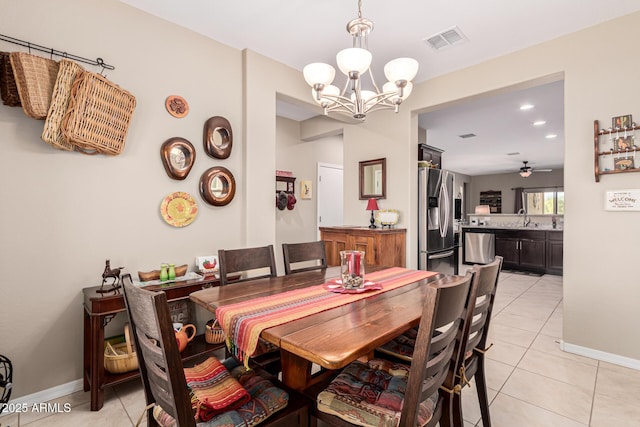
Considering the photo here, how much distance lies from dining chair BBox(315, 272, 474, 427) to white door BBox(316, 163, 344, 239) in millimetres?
4075

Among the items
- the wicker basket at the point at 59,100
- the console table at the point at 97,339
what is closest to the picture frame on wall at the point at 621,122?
the console table at the point at 97,339

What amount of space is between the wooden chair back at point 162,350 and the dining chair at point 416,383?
53cm

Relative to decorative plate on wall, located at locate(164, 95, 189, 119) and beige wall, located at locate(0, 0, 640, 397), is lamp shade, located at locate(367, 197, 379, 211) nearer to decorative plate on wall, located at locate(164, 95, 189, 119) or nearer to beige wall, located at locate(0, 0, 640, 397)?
beige wall, located at locate(0, 0, 640, 397)

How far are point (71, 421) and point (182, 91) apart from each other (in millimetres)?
2390

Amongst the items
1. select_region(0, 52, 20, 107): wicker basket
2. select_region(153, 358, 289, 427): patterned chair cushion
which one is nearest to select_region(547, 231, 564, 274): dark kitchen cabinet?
select_region(153, 358, 289, 427): patterned chair cushion

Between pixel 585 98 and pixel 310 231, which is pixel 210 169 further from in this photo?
pixel 585 98

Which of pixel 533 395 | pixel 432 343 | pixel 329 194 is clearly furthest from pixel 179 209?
pixel 329 194

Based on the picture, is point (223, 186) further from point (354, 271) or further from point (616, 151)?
point (616, 151)

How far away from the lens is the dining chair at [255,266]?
1.75 m

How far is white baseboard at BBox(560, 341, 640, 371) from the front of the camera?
2.45 meters

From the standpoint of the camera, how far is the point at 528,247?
6191 millimetres

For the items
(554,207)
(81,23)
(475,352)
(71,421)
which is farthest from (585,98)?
(554,207)

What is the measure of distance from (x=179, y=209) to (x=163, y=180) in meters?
0.26

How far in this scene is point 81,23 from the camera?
85.4 inches
